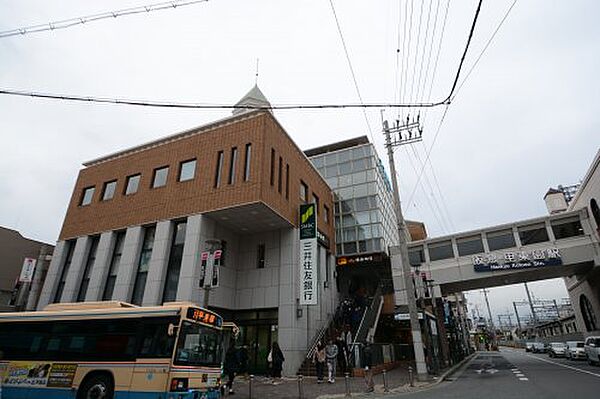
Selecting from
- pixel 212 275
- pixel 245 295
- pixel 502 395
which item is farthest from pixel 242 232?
pixel 502 395

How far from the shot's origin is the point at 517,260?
24672 mm

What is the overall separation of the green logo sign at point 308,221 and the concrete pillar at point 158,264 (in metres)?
7.96

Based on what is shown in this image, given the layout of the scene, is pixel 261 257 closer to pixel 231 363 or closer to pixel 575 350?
pixel 231 363

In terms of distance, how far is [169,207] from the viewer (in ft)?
68.4

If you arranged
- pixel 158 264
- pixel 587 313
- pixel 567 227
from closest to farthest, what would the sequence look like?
pixel 158 264
pixel 567 227
pixel 587 313

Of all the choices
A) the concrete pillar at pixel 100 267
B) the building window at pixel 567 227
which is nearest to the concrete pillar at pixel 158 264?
the concrete pillar at pixel 100 267

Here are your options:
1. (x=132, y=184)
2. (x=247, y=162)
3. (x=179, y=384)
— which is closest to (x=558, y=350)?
(x=247, y=162)

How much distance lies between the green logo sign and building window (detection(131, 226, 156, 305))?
30.4ft

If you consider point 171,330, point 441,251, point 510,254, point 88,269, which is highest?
point 441,251

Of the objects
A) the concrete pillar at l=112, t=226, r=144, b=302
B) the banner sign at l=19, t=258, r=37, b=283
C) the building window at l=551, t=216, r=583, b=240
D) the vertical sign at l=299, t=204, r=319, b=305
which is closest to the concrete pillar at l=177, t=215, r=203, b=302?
the concrete pillar at l=112, t=226, r=144, b=302

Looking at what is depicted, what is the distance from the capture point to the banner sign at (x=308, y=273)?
19.2 meters

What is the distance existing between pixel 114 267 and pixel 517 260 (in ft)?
90.4

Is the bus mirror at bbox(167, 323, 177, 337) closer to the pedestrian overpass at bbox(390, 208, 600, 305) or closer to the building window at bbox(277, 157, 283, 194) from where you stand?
the building window at bbox(277, 157, 283, 194)

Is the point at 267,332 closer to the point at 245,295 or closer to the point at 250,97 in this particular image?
the point at 245,295
